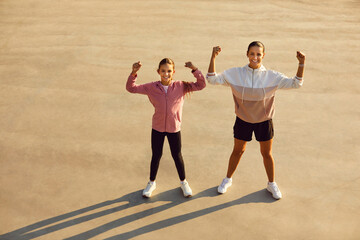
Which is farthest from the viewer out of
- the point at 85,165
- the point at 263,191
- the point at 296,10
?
the point at 296,10

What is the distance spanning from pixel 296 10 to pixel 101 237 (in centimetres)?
443

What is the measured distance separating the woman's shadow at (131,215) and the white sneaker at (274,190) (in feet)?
0.13

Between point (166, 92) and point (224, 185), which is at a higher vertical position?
point (166, 92)

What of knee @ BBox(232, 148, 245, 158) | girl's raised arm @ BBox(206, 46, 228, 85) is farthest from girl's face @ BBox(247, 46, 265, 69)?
knee @ BBox(232, 148, 245, 158)

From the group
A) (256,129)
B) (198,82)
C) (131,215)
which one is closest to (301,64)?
(256,129)

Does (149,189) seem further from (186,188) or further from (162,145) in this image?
(162,145)

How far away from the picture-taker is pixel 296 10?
614 centimetres

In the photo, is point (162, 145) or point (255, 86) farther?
point (162, 145)

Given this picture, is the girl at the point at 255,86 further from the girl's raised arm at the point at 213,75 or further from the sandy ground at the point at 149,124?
the sandy ground at the point at 149,124

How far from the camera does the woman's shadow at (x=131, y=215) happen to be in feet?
10.1

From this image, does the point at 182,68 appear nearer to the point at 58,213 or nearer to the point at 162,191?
the point at 162,191

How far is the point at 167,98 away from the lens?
3.03 m

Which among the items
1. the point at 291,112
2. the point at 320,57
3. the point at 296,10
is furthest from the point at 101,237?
the point at 296,10

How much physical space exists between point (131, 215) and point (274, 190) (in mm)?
1083
